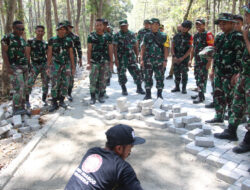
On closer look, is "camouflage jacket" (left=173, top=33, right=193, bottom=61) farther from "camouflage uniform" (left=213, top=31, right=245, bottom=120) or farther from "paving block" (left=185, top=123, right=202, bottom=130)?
"paving block" (left=185, top=123, right=202, bottom=130)

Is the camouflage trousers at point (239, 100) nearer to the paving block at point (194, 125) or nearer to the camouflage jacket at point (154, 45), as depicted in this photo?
the paving block at point (194, 125)

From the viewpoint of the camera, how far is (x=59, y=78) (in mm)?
6285

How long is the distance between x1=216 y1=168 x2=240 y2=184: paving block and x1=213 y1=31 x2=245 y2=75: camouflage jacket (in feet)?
6.15

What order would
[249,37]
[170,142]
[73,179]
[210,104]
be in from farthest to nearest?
[210,104] → [170,142] → [249,37] → [73,179]

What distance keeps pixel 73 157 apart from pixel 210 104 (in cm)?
358

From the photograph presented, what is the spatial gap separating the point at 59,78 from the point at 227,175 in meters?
4.56

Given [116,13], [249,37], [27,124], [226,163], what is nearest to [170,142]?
[226,163]

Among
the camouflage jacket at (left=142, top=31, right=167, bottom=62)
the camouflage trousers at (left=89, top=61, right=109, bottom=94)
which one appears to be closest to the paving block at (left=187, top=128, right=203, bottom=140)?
the camouflage jacket at (left=142, top=31, right=167, bottom=62)

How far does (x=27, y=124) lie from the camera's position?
5.35 metres

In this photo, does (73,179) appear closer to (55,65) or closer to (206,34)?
(55,65)

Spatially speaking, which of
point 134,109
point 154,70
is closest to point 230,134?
point 134,109

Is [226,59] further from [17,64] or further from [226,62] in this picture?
[17,64]

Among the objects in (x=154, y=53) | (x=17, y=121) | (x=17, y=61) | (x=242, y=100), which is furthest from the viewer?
(x=154, y=53)

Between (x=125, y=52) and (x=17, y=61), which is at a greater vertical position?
(x=125, y=52)
